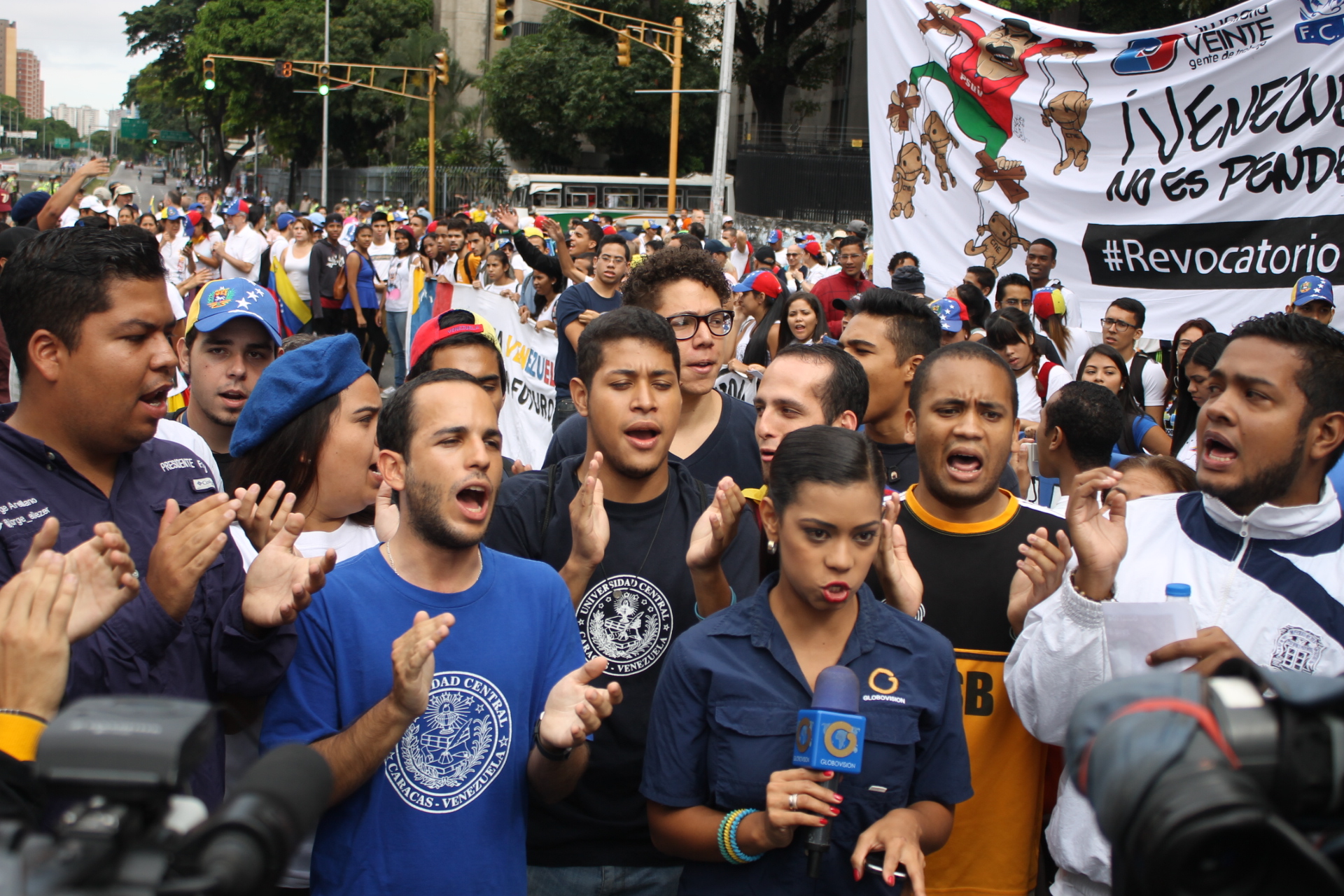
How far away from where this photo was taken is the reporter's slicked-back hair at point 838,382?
384cm

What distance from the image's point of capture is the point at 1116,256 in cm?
814

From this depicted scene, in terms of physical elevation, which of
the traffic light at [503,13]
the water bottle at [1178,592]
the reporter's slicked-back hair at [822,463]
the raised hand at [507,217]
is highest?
the traffic light at [503,13]

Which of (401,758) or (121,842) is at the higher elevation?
(121,842)

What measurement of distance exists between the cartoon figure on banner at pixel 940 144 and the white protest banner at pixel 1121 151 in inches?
0.5

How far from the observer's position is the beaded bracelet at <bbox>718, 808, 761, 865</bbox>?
2.45m

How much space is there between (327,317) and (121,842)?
540 inches

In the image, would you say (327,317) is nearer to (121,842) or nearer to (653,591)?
(653,591)

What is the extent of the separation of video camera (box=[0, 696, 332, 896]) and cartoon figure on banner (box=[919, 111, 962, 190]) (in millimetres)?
8681

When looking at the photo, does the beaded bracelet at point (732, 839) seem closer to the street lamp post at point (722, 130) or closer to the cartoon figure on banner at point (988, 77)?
the cartoon figure on banner at point (988, 77)

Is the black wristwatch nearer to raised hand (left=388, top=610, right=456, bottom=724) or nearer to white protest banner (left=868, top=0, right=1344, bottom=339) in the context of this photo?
raised hand (left=388, top=610, right=456, bottom=724)

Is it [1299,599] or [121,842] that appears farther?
[1299,599]

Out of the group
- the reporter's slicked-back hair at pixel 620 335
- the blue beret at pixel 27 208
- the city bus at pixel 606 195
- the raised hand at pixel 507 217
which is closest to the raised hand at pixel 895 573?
the reporter's slicked-back hair at pixel 620 335

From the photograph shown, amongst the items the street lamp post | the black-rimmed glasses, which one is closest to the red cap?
the black-rimmed glasses

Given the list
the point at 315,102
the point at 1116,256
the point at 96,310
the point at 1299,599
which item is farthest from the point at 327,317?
the point at 315,102
